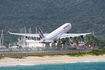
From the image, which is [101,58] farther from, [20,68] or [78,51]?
[20,68]

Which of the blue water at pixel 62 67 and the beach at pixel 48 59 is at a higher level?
the beach at pixel 48 59

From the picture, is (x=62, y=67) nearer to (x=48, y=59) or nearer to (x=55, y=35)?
(x=48, y=59)

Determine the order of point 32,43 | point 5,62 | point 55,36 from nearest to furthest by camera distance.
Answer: point 5,62 → point 55,36 → point 32,43

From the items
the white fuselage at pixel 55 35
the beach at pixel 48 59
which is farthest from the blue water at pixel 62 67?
the white fuselage at pixel 55 35

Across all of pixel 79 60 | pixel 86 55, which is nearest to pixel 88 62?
pixel 79 60

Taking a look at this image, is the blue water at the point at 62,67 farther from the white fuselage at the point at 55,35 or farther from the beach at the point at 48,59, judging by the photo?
the white fuselage at the point at 55,35

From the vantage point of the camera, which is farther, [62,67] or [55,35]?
[55,35]

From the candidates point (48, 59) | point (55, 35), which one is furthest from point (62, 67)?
point (55, 35)

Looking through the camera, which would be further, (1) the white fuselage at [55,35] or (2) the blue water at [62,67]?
(1) the white fuselage at [55,35]

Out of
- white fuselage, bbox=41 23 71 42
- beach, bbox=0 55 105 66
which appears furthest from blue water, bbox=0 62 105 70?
white fuselage, bbox=41 23 71 42
